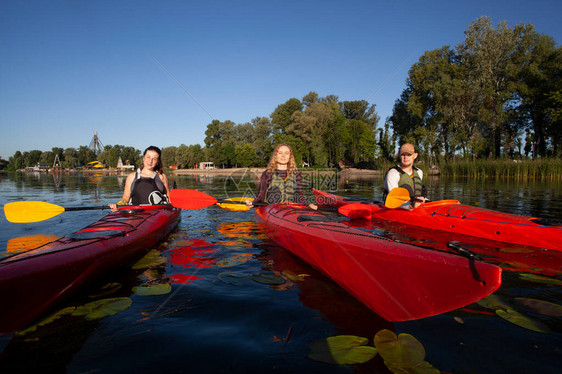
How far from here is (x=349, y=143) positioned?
4359 centimetres

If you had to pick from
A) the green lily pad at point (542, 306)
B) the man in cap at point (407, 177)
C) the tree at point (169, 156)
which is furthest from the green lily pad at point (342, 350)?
the tree at point (169, 156)

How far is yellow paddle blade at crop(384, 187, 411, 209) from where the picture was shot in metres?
5.23

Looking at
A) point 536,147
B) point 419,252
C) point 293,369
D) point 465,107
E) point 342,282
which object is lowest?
point 293,369

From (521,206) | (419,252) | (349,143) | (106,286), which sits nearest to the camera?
(419,252)

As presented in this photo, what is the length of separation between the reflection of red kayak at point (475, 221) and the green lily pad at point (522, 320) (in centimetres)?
213

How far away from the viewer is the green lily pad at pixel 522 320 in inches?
87.6

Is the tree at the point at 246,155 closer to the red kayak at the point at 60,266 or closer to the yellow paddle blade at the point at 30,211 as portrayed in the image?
the yellow paddle blade at the point at 30,211

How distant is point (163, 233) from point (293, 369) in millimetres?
3590

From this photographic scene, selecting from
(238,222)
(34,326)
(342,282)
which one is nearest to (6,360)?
(34,326)

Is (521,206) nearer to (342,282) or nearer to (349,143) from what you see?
(342,282)

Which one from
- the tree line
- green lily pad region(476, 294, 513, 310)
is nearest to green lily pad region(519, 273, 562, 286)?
green lily pad region(476, 294, 513, 310)

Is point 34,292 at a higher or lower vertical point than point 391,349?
higher

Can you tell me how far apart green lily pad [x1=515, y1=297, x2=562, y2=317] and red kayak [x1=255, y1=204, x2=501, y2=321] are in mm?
1226

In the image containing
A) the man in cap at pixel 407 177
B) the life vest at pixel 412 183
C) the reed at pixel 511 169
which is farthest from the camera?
the reed at pixel 511 169
